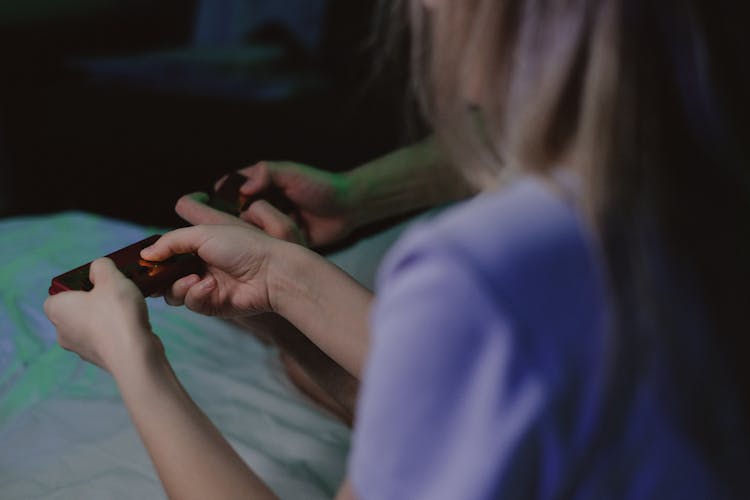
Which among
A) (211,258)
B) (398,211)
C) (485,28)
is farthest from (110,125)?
(485,28)

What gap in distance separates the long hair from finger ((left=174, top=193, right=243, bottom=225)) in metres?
0.53

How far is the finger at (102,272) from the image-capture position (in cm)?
68

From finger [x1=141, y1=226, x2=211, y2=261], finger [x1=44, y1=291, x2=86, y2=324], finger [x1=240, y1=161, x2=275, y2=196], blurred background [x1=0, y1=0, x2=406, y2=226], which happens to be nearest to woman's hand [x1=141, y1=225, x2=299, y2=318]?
finger [x1=141, y1=226, x2=211, y2=261]

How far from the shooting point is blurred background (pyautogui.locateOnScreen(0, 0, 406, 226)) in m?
2.29

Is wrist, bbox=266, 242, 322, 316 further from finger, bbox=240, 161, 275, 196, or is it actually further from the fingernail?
finger, bbox=240, 161, 275, 196

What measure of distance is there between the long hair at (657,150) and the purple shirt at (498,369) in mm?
19

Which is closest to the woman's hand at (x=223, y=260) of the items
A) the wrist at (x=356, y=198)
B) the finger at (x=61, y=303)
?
the finger at (x=61, y=303)

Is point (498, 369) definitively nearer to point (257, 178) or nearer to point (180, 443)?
point (180, 443)

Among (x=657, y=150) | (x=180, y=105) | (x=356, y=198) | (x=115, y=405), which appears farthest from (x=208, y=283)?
(x=180, y=105)

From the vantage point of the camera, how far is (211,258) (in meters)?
0.80

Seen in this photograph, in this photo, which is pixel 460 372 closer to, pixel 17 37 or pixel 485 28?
pixel 485 28

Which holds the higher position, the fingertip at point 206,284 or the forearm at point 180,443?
the fingertip at point 206,284

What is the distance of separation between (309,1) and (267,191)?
1.62m

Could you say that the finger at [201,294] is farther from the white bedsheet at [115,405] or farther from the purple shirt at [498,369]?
the purple shirt at [498,369]
